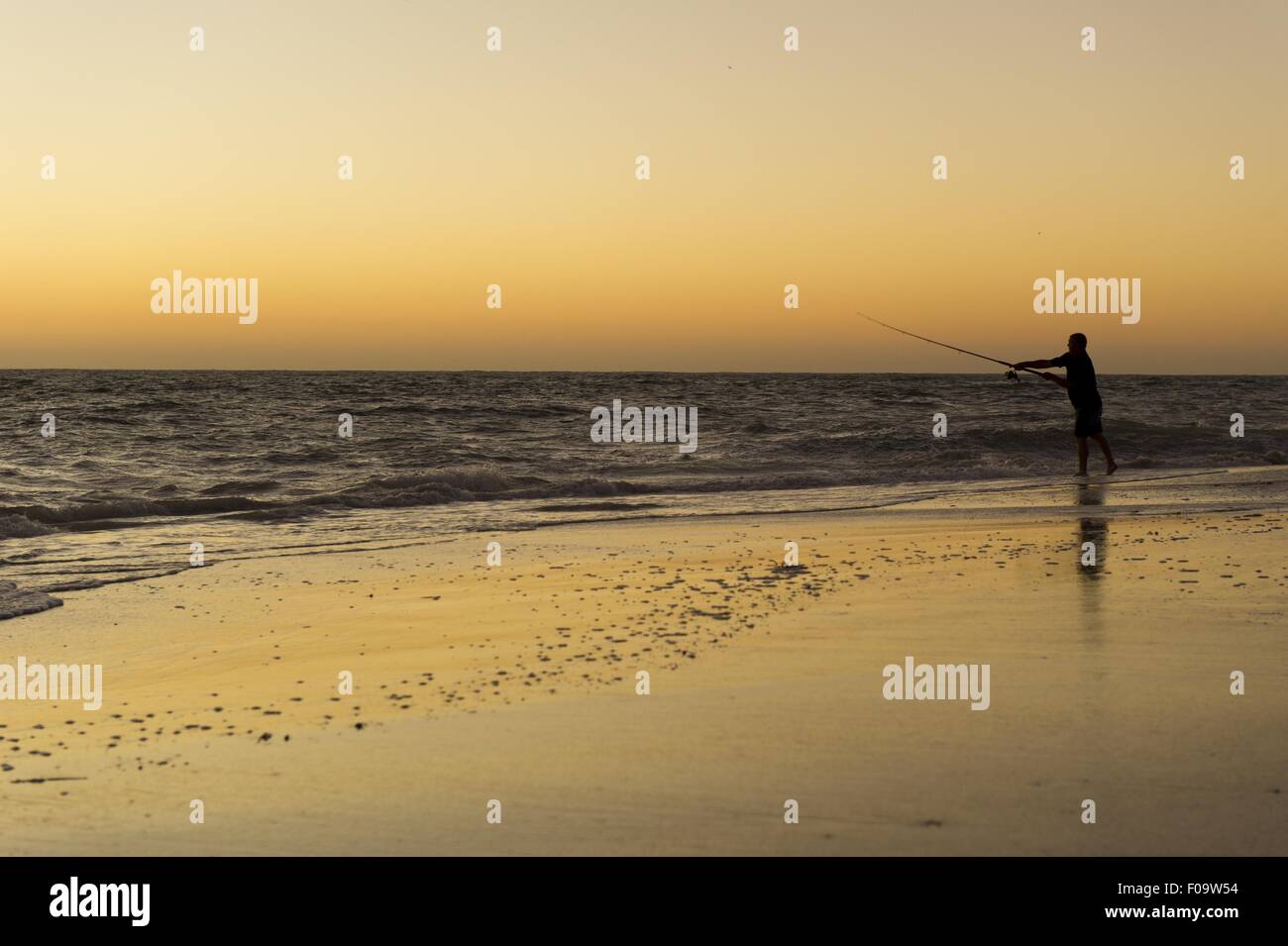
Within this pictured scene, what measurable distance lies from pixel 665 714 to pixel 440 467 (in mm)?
16424

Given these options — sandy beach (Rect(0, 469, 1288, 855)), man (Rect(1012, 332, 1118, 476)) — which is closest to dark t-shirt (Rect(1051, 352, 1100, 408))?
A: man (Rect(1012, 332, 1118, 476))

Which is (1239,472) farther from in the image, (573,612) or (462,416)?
(462,416)

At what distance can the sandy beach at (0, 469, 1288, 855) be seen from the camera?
3.70 metres

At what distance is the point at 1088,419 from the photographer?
1720 cm

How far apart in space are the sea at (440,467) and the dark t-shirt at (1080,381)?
1.22 meters

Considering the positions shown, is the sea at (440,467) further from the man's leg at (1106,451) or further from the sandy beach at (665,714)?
the sandy beach at (665,714)

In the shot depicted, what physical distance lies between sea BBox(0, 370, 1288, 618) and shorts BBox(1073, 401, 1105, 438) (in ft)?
2.92

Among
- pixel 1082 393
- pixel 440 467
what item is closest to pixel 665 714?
pixel 1082 393

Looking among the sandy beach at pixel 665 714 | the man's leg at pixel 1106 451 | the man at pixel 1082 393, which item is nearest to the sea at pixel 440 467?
the man's leg at pixel 1106 451

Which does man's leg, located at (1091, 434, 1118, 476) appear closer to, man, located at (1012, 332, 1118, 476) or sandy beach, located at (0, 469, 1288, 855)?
man, located at (1012, 332, 1118, 476)

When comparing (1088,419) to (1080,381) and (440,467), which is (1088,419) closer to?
(1080,381)

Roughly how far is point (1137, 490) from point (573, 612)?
10.1 meters

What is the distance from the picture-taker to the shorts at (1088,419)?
17.2 meters

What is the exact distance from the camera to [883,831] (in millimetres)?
3613
